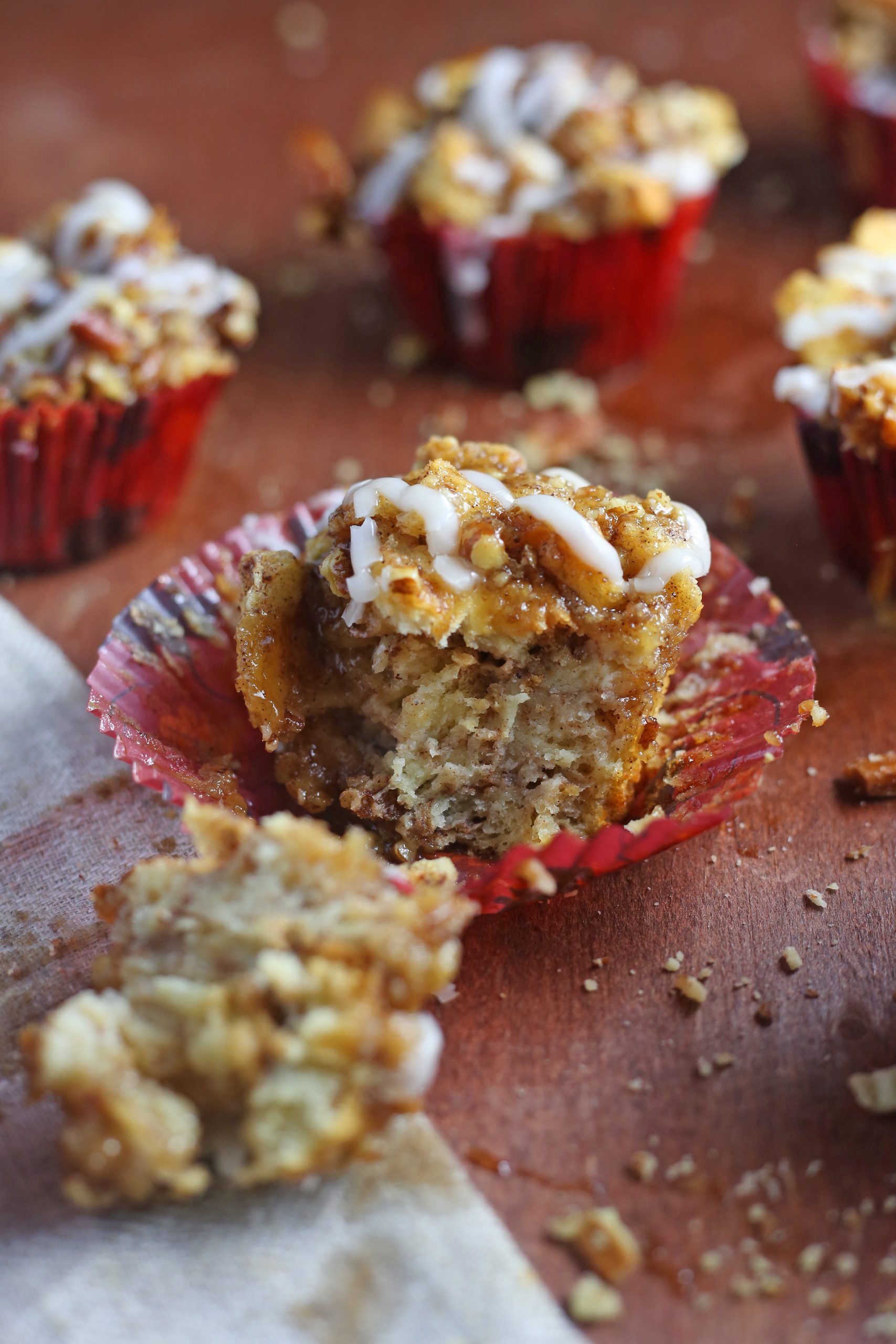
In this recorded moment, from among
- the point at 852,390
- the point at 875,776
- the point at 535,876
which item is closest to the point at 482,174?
the point at 852,390

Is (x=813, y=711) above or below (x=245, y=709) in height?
below

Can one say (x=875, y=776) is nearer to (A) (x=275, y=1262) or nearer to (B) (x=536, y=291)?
(A) (x=275, y=1262)

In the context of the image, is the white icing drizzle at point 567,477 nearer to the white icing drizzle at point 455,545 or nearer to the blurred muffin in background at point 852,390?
the white icing drizzle at point 455,545

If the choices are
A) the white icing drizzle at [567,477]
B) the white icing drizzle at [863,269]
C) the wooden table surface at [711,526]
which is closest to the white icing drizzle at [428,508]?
the white icing drizzle at [567,477]

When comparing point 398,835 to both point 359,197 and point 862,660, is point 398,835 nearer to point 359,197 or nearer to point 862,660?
point 862,660

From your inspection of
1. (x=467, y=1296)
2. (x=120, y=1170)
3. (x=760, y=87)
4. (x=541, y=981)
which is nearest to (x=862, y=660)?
(x=541, y=981)

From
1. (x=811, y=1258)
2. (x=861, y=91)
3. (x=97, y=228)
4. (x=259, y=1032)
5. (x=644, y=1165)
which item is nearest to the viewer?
(x=259, y=1032)

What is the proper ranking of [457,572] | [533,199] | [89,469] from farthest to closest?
[533,199] < [89,469] < [457,572]
